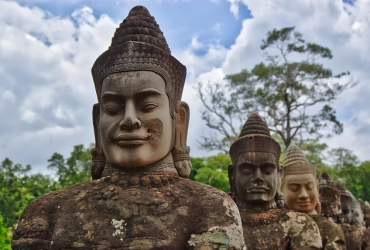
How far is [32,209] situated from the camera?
→ 4.11m

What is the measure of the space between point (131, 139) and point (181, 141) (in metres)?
0.70

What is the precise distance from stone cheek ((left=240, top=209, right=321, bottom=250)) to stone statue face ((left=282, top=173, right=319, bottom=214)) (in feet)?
7.10

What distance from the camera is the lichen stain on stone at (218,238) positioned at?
12.4 feet

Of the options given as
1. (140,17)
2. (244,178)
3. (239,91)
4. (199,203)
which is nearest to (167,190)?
(199,203)

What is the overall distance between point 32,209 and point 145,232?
45.2 inches

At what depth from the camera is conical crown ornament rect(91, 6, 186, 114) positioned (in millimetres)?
4426

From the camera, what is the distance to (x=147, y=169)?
4.34 m

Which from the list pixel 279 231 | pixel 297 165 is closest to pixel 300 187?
pixel 297 165

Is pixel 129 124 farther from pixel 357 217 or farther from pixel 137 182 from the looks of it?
pixel 357 217

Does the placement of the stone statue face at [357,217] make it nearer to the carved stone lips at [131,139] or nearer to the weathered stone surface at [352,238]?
the weathered stone surface at [352,238]

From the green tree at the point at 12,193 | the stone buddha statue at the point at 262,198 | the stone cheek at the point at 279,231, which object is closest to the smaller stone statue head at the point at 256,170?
the stone buddha statue at the point at 262,198

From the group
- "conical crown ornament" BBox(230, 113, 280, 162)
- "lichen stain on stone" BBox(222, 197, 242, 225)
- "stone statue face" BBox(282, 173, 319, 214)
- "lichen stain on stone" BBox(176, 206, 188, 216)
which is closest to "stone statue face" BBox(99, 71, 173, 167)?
"lichen stain on stone" BBox(176, 206, 188, 216)

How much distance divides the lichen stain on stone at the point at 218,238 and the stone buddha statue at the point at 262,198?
2.05 m

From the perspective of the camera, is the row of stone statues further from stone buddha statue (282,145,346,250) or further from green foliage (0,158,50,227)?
green foliage (0,158,50,227)
